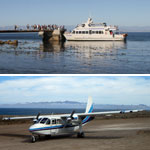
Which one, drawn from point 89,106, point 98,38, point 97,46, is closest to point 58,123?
point 89,106

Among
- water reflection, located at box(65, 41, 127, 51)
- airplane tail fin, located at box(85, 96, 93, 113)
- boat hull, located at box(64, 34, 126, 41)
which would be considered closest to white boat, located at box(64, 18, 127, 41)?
boat hull, located at box(64, 34, 126, 41)

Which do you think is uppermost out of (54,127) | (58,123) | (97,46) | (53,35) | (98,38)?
(53,35)

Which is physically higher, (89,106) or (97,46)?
(97,46)

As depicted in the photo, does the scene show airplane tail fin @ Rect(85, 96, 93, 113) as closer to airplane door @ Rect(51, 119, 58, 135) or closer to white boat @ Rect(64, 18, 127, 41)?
airplane door @ Rect(51, 119, 58, 135)

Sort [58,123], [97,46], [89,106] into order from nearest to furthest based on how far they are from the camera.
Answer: [58,123]
[89,106]
[97,46]

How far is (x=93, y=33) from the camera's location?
70.9 meters

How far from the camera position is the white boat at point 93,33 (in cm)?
6950

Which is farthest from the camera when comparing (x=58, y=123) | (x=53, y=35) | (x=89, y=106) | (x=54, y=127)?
(x=53, y=35)

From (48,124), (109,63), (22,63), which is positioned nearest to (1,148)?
(48,124)

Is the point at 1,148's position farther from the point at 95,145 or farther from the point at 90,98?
the point at 90,98

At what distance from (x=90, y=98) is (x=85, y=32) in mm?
51283

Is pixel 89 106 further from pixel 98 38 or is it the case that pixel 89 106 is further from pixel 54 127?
pixel 98 38

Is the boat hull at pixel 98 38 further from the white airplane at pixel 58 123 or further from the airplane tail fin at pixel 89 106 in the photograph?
the white airplane at pixel 58 123

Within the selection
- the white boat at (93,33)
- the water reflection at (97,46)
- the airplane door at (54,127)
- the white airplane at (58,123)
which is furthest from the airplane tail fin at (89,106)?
the white boat at (93,33)
